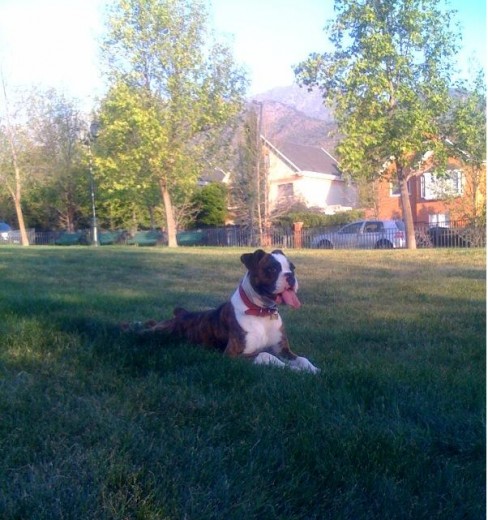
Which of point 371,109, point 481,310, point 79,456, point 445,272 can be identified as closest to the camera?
point 79,456

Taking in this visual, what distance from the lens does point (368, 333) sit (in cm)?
663

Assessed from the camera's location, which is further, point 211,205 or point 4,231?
point 4,231

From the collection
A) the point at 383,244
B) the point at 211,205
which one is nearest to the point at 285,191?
the point at 211,205

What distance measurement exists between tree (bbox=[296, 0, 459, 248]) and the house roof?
19.3 meters

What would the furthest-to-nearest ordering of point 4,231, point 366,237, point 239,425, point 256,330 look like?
1. point 4,231
2. point 366,237
3. point 256,330
4. point 239,425

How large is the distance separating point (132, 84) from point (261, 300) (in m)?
30.6

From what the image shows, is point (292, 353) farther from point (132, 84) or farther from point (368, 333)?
point (132, 84)

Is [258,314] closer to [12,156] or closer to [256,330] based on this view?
[256,330]

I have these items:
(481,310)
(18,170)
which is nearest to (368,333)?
(481,310)

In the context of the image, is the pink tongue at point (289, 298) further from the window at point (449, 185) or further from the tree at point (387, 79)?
the window at point (449, 185)

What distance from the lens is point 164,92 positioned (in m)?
35.1

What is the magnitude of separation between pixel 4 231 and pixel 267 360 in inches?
1983

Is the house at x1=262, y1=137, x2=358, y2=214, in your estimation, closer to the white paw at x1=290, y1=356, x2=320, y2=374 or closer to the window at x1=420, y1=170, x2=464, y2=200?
the window at x1=420, y1=170, x2=464, y2=200

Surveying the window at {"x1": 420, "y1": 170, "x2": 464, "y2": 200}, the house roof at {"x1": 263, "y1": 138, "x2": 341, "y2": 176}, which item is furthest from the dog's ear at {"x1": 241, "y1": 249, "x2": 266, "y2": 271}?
the house roof at {"x1": 263, "y1": 138, "x2": 341, "y2": 176}
